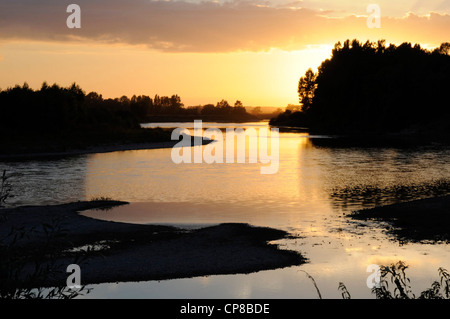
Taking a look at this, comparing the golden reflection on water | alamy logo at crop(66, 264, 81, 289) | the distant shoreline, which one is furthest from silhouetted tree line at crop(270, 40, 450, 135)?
alamy logo at crop(66, 264, 81, 289)

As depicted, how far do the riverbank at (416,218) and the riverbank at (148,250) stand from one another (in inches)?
258

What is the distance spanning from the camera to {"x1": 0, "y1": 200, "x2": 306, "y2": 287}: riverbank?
21.1 m

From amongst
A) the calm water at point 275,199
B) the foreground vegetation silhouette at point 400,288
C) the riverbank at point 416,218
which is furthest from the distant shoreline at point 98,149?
the foreground vegetation silhouette at point 400,288

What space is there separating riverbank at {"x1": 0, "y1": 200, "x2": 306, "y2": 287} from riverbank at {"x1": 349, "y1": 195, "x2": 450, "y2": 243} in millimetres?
6552

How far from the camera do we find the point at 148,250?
24234mm

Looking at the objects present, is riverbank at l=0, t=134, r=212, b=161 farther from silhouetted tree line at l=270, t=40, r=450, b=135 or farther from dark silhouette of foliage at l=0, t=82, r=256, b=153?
silhouetted tree line at l=270, t=40, r=450, b=135

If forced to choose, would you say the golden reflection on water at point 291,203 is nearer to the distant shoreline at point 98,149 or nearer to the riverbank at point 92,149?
the distant shoreline at point 98,149

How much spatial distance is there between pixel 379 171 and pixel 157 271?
42.3 meters

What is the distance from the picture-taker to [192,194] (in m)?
43.2

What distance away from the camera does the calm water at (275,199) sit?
19891 millimetres

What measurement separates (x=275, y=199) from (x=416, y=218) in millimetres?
11946

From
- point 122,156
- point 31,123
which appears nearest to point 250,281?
point 122,156

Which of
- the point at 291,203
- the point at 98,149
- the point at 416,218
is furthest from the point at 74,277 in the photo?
the point at 98,149

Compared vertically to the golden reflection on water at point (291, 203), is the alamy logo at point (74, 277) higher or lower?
higher
